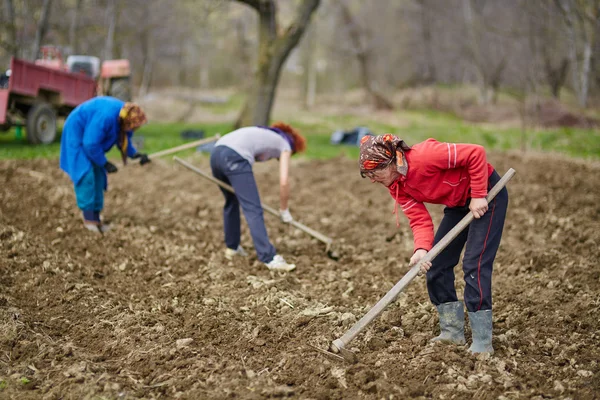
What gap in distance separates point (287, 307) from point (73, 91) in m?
9.12

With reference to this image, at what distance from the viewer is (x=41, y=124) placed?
10578 mm

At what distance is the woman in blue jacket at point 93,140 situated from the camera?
552 cm

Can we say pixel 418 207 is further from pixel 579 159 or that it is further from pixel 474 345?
pixel 579 159

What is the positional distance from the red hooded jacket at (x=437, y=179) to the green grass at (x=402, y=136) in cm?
692

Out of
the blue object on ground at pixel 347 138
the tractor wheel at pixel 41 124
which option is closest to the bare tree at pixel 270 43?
the blue object on ground at pixel 347 138

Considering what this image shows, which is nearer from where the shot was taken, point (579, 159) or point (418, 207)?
point (418, 207)

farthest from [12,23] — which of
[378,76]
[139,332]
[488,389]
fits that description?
[378,76]

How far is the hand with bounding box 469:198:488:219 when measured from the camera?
3162 mm

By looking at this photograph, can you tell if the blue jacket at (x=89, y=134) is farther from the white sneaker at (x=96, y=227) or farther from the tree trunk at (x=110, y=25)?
the tree trunk at (x=110, y=25)

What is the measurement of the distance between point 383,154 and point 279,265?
84.8 inches

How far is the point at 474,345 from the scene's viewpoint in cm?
342

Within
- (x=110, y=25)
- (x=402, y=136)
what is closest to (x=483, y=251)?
(x=402, y=136)

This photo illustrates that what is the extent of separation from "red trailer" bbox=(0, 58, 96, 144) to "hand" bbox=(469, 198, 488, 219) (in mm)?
8996

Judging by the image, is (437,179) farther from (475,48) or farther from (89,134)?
(475,48)
